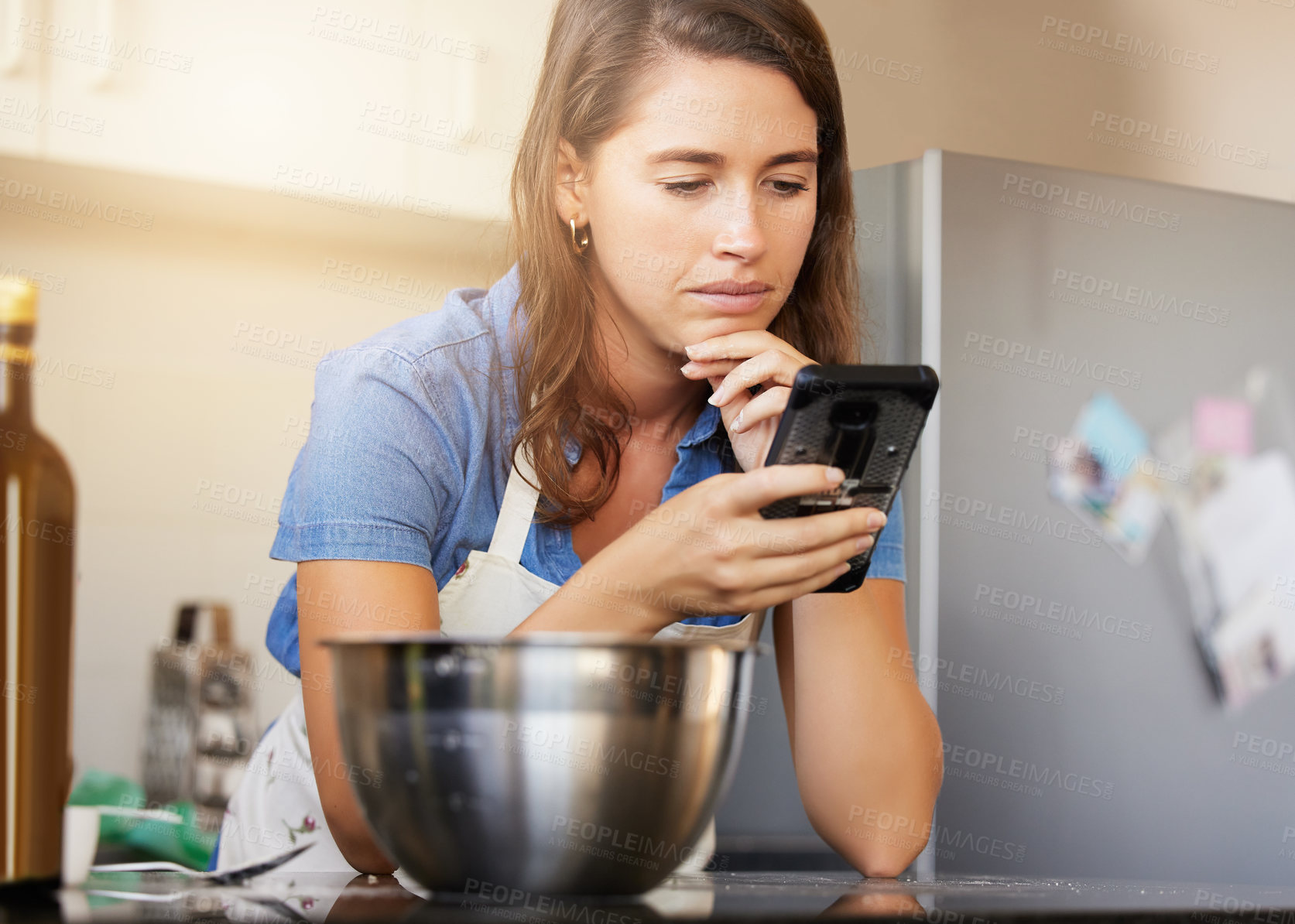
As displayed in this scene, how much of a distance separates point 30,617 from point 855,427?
0.40m

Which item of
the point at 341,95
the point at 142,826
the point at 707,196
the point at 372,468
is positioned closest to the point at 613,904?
the point at 372,468

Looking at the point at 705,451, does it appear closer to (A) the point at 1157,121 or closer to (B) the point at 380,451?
(B) the point at 380,451

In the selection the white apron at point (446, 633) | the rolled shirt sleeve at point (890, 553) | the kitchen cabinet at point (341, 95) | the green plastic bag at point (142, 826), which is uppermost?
the kitchen cabinet at point (341, 95)

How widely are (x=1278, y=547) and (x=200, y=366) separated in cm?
182

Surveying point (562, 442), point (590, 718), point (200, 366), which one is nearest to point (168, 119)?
point (200, 366)

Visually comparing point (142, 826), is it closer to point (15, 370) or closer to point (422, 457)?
point (422, 457)

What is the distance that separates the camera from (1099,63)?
2498 millimetres

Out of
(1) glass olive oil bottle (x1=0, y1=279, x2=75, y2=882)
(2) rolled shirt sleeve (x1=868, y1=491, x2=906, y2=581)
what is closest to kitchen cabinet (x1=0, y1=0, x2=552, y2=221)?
(2) rolled shirt sleeve (x1=868, y1=491, x2=906, y2=581)

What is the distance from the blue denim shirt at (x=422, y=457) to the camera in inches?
33.8

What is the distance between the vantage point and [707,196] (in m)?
0.95

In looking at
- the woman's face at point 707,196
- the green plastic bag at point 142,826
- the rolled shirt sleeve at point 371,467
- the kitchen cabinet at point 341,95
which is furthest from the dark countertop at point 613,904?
the kitchen cabinet at point 341,95

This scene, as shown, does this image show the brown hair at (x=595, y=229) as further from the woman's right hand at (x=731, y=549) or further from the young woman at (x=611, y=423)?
the woman's right hand at (x=731, y=549)

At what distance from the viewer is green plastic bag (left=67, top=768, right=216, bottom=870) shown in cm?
163

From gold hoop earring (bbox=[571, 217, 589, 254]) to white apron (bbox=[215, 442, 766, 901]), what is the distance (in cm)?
24
